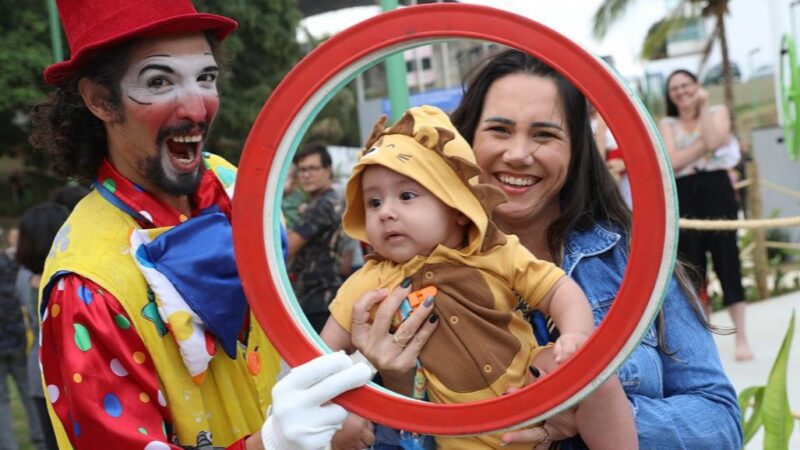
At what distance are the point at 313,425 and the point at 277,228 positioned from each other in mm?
368

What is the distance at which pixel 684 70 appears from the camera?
6051 mm

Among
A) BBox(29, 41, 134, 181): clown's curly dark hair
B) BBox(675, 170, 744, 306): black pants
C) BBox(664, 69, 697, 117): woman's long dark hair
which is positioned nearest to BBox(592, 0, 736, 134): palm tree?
BBox(675, 170, 744, 306): black pants

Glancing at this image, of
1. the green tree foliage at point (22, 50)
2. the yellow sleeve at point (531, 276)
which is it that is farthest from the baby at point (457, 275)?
the green tree foliage at point (22, 50)

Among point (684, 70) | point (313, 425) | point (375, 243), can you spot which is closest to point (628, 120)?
point (375, 243)

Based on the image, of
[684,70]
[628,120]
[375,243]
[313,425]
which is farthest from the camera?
[684,70]

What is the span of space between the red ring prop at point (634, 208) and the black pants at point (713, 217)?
15.8ft

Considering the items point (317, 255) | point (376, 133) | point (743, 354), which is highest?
point (376, 133)

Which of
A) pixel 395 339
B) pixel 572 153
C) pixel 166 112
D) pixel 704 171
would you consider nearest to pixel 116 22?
pixel 166 112

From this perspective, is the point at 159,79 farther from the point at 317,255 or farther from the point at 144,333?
the point at 317,255

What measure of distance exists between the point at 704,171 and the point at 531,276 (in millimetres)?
4834

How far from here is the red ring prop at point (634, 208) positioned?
159cm

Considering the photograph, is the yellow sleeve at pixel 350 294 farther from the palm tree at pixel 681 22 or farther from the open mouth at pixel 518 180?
the palm tree at pixel 681 22

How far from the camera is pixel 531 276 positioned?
1.90 metres

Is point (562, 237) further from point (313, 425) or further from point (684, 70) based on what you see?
point (684, 70)
